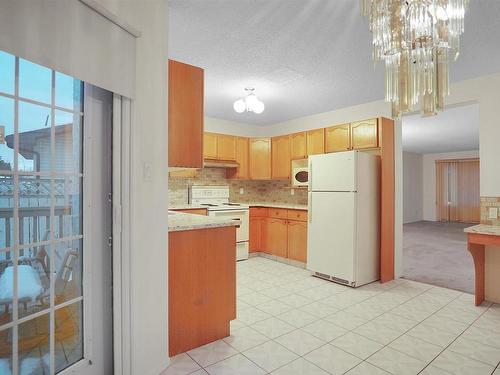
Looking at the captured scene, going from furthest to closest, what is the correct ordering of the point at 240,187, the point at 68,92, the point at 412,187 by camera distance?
the point at 412,187 < the point at 240,187 < the point at 68,92

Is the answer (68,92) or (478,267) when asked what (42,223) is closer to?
(68,92)

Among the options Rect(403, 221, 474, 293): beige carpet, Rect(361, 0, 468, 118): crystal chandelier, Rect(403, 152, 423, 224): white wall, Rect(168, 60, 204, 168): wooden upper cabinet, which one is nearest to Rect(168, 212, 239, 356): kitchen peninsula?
Rect(168, 60, 204, 168): wooden upper cabinet

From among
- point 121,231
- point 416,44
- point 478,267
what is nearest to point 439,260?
point 478,267

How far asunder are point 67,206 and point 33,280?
37 centimetres

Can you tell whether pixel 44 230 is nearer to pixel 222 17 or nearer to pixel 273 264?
pixel 222 17

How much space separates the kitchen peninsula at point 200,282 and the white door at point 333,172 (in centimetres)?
176

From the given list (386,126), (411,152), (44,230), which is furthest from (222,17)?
(411,152)

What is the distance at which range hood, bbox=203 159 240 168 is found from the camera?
4924 millimetres

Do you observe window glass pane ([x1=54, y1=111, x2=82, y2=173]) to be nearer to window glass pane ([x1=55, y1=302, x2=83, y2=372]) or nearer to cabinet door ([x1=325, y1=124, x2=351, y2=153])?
window glass pane ([x1=55, y1=302, x2=83, y2=372])

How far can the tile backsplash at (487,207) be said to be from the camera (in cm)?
303

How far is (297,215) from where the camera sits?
4461 mm

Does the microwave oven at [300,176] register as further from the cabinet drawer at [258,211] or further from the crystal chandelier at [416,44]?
the crystal chandelier at [416,44]

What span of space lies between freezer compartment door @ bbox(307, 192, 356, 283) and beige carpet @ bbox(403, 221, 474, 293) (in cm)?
109

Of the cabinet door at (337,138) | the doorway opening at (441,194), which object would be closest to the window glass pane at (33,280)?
the cabinet door at (337,138)
